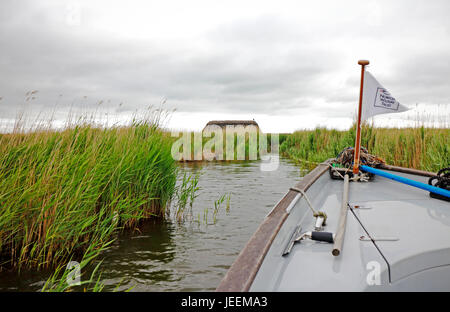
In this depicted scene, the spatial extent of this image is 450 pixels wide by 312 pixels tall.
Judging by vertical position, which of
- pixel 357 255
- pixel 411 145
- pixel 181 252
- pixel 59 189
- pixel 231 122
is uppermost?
pixel 231 122

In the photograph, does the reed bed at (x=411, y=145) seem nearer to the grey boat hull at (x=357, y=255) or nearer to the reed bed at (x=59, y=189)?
the grey boat hull at (x=357, y=255)

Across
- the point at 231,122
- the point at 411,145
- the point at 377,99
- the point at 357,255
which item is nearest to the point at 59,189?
the point at 357,255

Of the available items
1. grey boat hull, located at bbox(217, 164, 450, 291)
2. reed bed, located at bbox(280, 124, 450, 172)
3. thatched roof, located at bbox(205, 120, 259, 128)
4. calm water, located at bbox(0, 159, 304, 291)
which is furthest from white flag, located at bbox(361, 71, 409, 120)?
thatched roof, located at bbox(205, 120, 259, 128)

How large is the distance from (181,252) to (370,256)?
8.26ft

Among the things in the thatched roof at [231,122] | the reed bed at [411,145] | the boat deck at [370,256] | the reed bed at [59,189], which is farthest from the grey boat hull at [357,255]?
the thatched roof at [231,122]

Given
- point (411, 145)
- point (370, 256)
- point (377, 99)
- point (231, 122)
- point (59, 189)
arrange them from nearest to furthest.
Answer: point (370, 256) → point (59, 189) → point (377, 99) → point (411, 145) → point (231, 122)

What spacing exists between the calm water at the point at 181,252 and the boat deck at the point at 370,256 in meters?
1.38

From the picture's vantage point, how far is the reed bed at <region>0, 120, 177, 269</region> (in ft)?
10.3

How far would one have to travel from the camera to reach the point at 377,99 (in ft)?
13.0

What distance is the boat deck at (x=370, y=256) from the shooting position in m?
1.73

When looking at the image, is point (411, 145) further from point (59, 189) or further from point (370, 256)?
→ point (59, 189)

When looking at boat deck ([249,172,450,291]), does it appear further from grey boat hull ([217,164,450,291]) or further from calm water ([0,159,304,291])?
calm water ([0,159,304,291])

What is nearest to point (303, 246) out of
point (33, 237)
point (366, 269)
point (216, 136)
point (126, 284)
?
point (366, 269)

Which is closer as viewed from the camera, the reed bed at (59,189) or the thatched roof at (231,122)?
the reed bed at (59,189)
